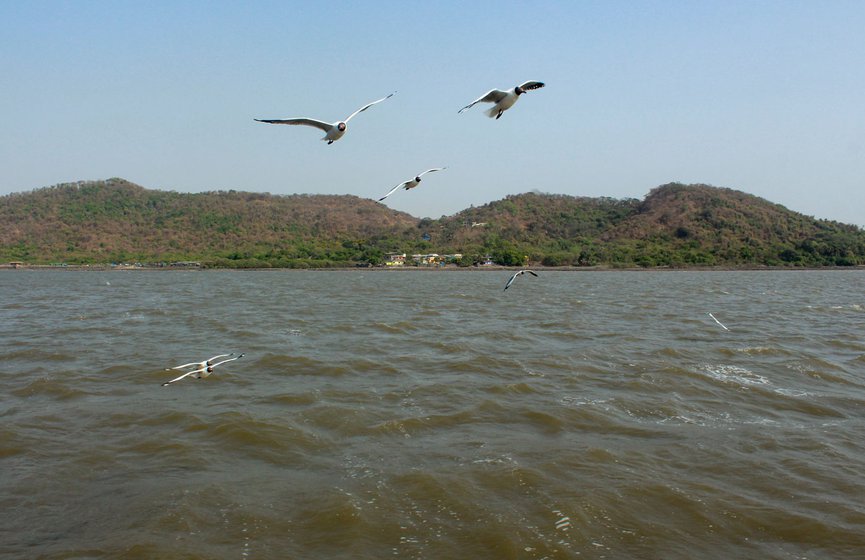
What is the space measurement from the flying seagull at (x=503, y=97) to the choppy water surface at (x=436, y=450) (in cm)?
520

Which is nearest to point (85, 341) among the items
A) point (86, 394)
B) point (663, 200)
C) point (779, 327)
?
point (86, 394)

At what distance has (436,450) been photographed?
9250mm

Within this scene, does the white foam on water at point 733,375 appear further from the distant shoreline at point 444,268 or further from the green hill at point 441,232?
the distant shoreline at point 444,268

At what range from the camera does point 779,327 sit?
24.4m

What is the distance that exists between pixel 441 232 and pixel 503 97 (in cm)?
13529

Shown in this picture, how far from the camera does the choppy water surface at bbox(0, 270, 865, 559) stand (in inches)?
262

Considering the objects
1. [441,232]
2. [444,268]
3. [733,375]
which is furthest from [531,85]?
[441,232]

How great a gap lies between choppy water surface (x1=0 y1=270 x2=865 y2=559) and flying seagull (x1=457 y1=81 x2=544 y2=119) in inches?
205

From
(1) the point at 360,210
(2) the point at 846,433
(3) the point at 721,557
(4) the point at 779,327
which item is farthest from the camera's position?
(1) the point at 360,210

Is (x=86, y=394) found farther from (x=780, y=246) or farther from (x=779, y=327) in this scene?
(x=780, y=246)

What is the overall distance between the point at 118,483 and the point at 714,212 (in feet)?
465

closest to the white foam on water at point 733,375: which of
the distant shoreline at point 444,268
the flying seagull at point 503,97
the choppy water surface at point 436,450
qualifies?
the choppy water surface at point 436,450

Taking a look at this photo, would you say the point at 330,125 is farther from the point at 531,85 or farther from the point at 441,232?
the point at 441,232

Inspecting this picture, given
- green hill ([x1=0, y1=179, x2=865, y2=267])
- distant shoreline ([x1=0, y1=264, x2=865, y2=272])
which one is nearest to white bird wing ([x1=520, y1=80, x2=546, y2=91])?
green hill ([x1=0, y1=179, x2=865, y2=267])
